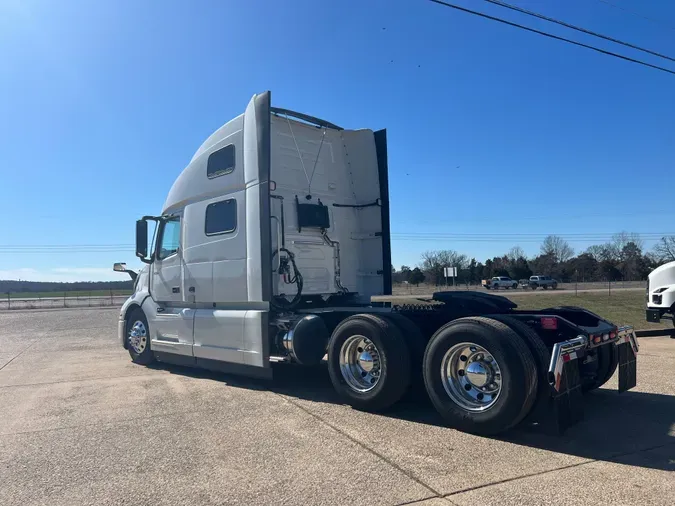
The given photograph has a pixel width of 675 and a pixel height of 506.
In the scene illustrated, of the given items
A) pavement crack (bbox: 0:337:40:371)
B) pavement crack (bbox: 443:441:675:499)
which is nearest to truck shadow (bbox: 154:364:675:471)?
pavement crack (bbox: 443:441:675:499)

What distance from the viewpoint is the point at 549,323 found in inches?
202

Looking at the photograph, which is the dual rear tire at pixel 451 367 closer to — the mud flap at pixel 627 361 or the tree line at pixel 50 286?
the mud flap at pixel 627 361

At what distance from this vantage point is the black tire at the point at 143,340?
9.70 m

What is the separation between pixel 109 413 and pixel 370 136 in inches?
219

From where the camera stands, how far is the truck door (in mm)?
8625

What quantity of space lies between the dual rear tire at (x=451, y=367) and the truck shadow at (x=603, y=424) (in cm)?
32

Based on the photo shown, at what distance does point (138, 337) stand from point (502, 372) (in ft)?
24.1

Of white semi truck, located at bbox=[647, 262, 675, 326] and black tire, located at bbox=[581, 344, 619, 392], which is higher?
white semi truck, located at bbox=[647, 262, 675, 326]

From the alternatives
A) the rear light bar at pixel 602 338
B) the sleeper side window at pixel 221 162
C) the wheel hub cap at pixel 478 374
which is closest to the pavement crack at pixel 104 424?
the wheel hub cap at pixel 478 374

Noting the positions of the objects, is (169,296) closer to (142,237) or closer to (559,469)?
(142,237)

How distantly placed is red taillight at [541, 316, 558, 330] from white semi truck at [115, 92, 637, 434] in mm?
67

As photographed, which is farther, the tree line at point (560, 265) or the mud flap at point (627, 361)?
the tree line at point (560, 265)

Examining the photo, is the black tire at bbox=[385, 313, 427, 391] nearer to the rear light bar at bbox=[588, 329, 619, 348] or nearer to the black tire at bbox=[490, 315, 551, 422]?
the black tire at bbox=[490, 315, 551, 422]

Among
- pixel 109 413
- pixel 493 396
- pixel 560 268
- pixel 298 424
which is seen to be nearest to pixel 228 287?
pixel 109 413
